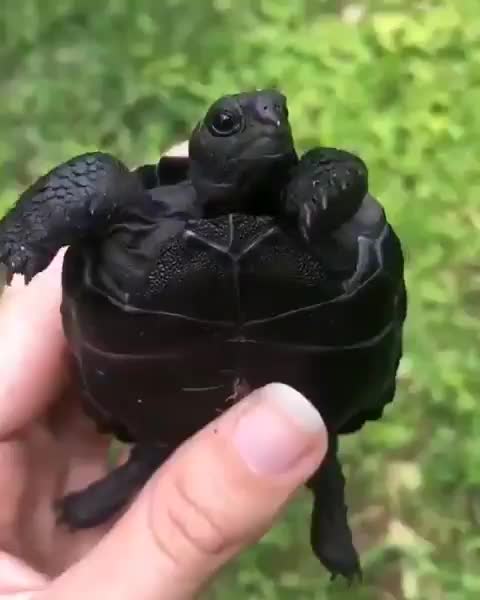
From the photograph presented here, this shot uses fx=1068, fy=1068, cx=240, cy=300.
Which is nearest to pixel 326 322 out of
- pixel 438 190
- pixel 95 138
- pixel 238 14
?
pixel 438 190

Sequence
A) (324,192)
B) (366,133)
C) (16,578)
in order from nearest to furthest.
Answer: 1. (324,192)
2. (16,578)
3. (366,133)

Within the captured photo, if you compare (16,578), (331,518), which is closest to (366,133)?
(331,518)

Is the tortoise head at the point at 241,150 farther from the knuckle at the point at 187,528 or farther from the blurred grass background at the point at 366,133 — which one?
the blurred grass background at the point at 366,133

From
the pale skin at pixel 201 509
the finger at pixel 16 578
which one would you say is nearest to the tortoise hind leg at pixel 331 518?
the pale skin at pixel 201 509

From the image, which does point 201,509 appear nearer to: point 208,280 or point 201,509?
point 201,509

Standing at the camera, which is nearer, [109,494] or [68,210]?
[68,210]

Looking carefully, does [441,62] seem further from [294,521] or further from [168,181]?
[168,181]

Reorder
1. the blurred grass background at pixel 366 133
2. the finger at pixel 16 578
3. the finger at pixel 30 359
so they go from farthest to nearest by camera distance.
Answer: the blurred grass background at pixel 366 133 → the finger at pixel 30 359 → the finger at pixel 16 578
